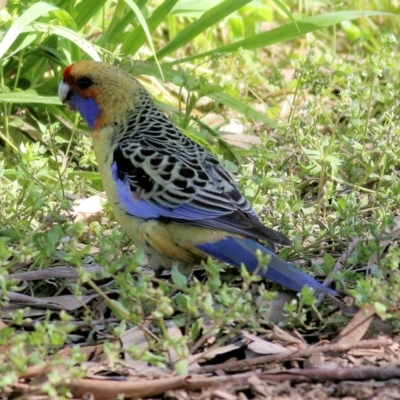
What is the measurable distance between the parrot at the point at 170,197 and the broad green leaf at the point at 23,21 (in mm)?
359

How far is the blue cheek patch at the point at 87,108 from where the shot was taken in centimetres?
425

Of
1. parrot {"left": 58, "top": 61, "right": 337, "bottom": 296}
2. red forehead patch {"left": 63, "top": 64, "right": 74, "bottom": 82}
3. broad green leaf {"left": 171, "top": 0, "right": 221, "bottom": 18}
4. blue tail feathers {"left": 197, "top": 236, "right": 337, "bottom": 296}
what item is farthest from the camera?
broad green leaf {"left": 171, "top": 0, "right": 221, "bottom": 18}

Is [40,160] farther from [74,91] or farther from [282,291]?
[282,291]

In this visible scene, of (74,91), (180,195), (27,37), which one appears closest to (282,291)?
(180,195)

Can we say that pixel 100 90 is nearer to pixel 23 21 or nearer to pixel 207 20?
pixel 23 21

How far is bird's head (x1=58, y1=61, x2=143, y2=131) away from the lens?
166 inches

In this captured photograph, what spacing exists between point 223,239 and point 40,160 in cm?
115

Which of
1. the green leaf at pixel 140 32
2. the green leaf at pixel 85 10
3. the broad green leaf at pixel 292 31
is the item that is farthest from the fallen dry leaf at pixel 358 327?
the green leaf at pixel 85 10

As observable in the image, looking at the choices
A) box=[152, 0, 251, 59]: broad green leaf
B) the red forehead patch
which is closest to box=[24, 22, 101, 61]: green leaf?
the red forehead patch

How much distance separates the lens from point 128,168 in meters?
3.78

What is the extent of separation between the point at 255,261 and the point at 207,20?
201 cm

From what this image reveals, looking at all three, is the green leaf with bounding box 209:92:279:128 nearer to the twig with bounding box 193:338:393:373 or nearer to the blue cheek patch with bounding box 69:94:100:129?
the blue cheek patch with bounding box 69:94:100:129

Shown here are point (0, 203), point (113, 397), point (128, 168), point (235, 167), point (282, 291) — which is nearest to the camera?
point (113, 397)

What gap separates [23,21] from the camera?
13.9 feet
